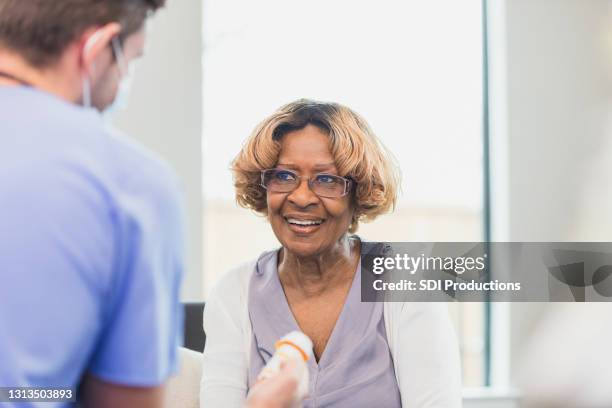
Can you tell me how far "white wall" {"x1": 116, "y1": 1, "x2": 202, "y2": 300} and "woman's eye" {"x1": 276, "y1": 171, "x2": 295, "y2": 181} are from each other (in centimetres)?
147

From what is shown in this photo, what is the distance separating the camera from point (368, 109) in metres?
3.42

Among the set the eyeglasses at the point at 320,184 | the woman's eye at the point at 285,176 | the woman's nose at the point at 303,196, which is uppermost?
the woman's eye at the point at 285,176

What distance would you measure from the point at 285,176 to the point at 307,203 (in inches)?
3.5

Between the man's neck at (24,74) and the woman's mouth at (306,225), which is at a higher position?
the man's neck at (24,74)

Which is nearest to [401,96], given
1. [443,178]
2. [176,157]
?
[443,178]

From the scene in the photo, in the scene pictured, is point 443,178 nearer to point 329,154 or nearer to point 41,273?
point 329,154

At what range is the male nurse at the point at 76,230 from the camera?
63cm

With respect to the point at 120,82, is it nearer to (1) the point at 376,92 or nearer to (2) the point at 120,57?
(2) the point at 120,57

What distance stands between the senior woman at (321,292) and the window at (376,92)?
158 cm

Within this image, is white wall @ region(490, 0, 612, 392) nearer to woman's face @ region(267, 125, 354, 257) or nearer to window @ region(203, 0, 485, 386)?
window @ region(203, 0, 485, 386)

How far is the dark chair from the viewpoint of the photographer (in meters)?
1.90

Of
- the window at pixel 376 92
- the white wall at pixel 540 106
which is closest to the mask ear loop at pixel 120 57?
the window at pixel 376 92

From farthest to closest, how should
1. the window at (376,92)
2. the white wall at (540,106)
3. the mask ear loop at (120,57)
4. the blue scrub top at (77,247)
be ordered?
the white wall at (540,106), the window at (376,92), the mask ear loop at (120,57), the blue scrub top at (77,247)

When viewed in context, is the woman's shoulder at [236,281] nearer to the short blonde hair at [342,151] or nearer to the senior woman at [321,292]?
the senior woman at [321,292]
